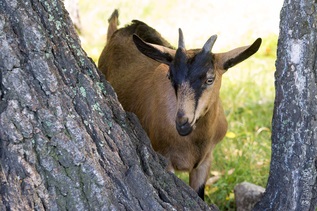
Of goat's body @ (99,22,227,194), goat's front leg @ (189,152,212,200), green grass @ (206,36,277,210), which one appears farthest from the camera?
green grass @ (206,36,277,210)

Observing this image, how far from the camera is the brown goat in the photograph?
4.43m

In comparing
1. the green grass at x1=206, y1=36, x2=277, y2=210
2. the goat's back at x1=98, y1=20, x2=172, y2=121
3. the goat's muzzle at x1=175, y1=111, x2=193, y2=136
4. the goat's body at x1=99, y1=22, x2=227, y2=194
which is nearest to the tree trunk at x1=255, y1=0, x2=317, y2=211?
the goat's muzzle at x1=175, y1=111, x2=193, y2=136

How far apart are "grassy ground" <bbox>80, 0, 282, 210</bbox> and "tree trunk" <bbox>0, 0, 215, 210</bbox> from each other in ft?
7.53

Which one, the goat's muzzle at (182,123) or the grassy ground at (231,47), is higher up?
the grassy ground at (231,47)

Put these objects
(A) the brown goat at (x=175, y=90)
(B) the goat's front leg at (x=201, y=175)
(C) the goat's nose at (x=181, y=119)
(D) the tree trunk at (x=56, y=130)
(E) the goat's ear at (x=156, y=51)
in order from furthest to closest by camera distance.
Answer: (B) the goat's front leg at (x=201, y=175) → (E) the goat's ear at (x=156, y=51) → (A) the brown goat at (x=175, y=90) → (C) the goat's nose at (x=181, y=119) → (D) the tree trunk at (x=56, y=130)

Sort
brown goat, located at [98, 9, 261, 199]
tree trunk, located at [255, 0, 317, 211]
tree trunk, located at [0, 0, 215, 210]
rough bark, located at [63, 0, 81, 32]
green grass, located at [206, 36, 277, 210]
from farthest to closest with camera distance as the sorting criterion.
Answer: rough bark, located at [63, 0, 81, 32], green grass, located at [206, 36, 277, 210], brown goat, located at [98, 9, 261, 199], tree trunk, located at [255, 0, 317, 211], tree trunk, located at [0, 0, 215, 210]

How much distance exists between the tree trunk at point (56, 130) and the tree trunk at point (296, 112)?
32.8 inches

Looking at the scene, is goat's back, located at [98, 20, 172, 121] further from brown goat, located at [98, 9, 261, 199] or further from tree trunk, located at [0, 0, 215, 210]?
tree trunk, located at [0, 0, 215, 210]

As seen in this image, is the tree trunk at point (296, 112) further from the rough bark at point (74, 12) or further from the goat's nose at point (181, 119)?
the rough bark at point (74, 12)

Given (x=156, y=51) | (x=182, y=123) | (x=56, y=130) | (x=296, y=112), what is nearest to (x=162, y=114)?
(x=156, y=51)

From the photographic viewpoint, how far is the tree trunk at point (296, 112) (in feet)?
12.2

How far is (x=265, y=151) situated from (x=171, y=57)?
1.92 meters

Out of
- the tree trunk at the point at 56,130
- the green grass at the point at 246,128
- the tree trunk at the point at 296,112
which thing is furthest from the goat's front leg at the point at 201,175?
the tree trunk at the point at 56,130

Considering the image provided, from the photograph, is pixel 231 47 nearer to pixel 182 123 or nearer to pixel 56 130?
pixel 182 123
